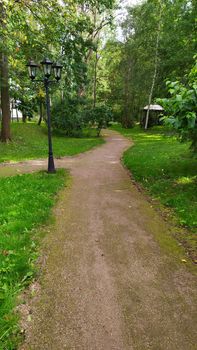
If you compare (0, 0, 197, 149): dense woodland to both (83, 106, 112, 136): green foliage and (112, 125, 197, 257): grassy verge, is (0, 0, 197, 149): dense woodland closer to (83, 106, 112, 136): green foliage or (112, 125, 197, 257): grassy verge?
(83, 106, 112, 136): green foliage

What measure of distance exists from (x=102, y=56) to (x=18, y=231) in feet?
114

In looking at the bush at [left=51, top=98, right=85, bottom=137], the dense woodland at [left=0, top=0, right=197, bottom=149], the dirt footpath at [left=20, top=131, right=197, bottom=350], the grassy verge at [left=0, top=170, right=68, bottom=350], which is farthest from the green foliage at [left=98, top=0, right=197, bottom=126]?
the dirt footpath at [left=20, top=131, right=197, bottom=350]

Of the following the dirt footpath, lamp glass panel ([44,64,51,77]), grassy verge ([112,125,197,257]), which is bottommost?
the dirt footpath

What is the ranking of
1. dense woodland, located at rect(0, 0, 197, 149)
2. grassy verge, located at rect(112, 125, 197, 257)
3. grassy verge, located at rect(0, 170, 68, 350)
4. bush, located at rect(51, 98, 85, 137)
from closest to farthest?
grassy verge, located at rect(0, 170, 68, 350), grassy verge, located at rect(112, 125, 197, 257), dense woodland, located at rect(0, 0, 197, 149), bush, located at rect(51, 98, 85, 137)

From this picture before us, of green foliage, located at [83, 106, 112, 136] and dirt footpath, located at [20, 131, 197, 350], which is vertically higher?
green foliage, located at [83, 106, 112, 136]

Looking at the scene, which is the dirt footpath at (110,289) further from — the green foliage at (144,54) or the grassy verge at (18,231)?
the green foliage at (144,54)

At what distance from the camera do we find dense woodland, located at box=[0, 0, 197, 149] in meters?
6.52

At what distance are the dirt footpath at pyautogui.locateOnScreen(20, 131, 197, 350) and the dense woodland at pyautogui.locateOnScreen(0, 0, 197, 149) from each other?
267 centimetres

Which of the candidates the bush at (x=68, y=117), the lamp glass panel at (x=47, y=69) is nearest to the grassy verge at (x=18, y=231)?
the lamp glass panel at (x=47, y=69)

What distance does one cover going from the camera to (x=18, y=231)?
4.55m

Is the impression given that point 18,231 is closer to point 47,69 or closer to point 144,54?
point 47,69

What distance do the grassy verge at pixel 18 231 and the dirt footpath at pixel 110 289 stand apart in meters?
0.22

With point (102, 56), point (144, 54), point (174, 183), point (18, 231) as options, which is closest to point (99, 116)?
point (144, 54)

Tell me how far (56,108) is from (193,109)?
17785 mm
